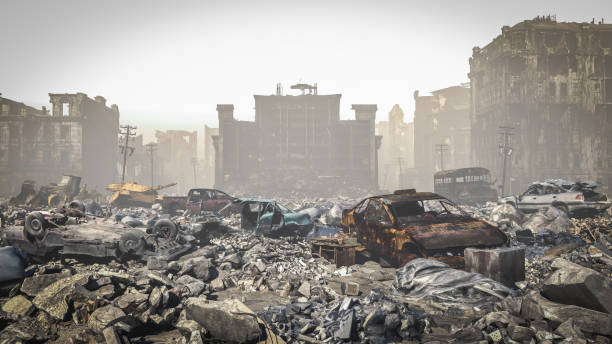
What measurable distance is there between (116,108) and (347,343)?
2040 inches

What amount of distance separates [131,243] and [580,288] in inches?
302

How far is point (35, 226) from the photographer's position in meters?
7.29

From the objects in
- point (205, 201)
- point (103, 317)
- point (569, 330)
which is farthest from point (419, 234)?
point (205, 201)

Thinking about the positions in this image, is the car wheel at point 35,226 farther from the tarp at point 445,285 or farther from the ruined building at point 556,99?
the ruined building at point 556,99

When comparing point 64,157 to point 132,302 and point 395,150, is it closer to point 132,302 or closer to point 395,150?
point 132,302

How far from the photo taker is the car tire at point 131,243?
7.06 metres

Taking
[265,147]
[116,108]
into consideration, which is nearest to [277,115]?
[265,147]

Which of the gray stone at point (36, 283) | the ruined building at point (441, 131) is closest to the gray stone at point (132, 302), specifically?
the gray stone at point (36, 283)

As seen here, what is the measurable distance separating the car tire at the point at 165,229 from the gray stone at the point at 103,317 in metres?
3.80

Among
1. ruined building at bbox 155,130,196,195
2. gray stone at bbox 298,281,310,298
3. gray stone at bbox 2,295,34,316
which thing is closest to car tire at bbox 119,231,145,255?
gray stone at bbox 2,295,34,316

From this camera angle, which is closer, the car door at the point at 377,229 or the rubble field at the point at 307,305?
the rubble field at the point at 307,305

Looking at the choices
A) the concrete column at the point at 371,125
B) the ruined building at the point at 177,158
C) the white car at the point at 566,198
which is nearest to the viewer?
the white car at the point at 566,198

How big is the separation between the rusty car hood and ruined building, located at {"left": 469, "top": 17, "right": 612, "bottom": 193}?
30.0m

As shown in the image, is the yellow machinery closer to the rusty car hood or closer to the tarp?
the rusty car hood
